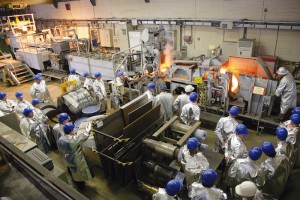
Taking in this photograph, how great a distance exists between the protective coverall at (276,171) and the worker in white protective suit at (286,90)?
8.94ft

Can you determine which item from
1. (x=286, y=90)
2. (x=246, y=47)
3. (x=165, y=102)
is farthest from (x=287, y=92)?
(x=165, y=102)

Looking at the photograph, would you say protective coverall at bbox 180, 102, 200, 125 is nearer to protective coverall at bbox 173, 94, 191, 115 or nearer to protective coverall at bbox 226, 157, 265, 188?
protective coverall at bbox 173, 94, 191, 115

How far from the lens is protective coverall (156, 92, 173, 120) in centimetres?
593

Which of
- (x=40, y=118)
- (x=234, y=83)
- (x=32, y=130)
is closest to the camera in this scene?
(x=32, y=130)

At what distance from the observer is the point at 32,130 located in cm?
530

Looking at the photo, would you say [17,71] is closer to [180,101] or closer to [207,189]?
[180,101]

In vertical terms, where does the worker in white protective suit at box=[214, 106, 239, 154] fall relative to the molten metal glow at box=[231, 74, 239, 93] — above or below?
below

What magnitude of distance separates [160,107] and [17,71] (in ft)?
30.3

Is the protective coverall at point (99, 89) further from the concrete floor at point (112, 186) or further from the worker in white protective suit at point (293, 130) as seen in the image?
the worker in white protective suit at point (293, 130)

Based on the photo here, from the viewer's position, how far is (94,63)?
9508 mm

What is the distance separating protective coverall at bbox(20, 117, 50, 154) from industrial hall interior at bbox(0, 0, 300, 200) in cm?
3

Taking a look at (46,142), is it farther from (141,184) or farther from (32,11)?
(32,11)

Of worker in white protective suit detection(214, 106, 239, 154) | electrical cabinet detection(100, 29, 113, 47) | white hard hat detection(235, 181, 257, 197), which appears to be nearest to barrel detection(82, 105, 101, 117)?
worker in white protective suit detection(214, 106, 239, 154)

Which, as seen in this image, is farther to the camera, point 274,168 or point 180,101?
point 180,101
